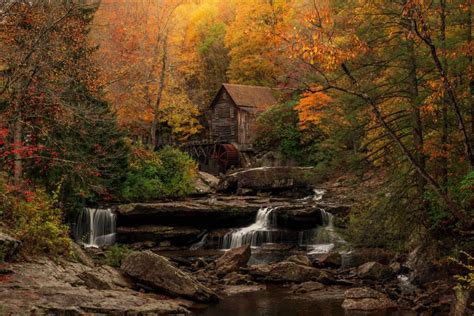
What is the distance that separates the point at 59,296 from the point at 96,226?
13729mm

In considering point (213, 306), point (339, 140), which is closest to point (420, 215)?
point (339, 140)

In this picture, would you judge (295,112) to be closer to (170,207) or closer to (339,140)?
(170,207)

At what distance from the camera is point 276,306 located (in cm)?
1160

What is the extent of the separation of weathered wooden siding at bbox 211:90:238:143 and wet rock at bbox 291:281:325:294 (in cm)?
2889

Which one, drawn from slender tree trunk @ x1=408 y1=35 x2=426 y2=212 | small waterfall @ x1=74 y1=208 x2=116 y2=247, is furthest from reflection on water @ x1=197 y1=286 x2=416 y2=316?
small waterfall @ x1=74 y1=208 x2=116 y2=247

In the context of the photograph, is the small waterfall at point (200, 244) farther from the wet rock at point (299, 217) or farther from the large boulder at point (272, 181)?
the large boulder at point (272, 181)

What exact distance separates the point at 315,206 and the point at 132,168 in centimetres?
951

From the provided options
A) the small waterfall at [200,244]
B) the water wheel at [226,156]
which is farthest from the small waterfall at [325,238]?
the water wheel at [226,156]

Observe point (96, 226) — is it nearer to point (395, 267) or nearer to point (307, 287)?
point (307, 287)

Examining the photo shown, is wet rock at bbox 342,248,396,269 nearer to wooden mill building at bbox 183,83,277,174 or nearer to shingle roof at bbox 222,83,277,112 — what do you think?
A: wooden mill building at bbox 183,83,277,174

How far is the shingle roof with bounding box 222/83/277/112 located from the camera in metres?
40.8

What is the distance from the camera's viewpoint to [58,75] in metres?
14.0

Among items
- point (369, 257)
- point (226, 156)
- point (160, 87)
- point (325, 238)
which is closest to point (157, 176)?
point (160, 87)

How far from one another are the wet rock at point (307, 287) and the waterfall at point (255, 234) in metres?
7.58
